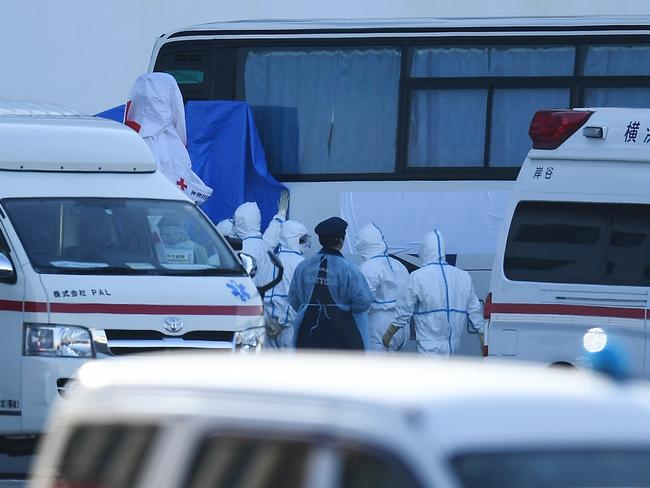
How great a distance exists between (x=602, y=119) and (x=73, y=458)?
6.62 meters

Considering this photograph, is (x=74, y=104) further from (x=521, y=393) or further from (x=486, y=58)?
(x=521, y=393)

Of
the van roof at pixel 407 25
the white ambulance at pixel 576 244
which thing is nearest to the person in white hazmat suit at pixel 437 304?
the van roof at pixel 407 25

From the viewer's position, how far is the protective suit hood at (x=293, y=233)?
13625 mm

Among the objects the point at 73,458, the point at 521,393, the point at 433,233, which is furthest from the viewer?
the point at 433,233

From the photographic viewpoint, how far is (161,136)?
13.4 m

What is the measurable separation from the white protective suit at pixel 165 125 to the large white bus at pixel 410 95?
1.85ft

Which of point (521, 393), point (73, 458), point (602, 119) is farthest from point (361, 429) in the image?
point (602, 119)

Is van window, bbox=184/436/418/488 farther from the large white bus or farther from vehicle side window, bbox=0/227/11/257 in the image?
the large white bus

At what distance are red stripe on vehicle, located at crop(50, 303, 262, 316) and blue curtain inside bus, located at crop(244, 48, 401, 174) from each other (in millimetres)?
5056

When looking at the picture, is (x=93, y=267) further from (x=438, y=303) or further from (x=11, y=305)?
(x=438, y=303)

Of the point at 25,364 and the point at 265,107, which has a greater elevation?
the point at 265,107

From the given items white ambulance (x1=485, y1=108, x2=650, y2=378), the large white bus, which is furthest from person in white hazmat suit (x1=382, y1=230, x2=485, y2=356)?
white ambulance (x1=485, y1=108, x2=650, y2=378)

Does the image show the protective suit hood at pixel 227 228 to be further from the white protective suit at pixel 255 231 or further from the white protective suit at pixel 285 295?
the white protective suit at pixel 285 295

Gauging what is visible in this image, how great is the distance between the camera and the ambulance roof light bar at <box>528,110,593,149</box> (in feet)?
32.0
